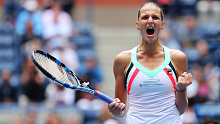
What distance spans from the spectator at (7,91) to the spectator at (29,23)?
1427 mm

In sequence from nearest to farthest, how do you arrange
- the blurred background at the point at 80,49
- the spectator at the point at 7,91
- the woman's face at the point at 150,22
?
the woman's face at the point at 150,22 → the blurred background at the point at 80,49 → the spectator at the point at 7,91

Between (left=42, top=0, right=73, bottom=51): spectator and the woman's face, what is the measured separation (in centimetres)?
658

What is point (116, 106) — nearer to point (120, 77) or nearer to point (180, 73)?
point (120, 77)

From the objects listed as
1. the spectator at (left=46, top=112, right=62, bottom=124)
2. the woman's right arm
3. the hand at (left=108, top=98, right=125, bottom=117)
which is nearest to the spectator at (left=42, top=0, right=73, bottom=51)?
the spectator at (left=46, top=112, right=62, bottom=124)

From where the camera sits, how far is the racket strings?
3.88 m

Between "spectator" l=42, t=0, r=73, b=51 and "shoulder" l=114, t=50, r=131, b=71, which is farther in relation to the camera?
"spectator" l=42, t=0, r=73, b=51

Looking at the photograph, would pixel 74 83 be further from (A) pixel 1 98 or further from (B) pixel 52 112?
(A) pixel 1 98

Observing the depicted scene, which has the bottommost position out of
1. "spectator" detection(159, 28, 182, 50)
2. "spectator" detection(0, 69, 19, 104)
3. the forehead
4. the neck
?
"spectator" detection(0, 69, 19, 104)

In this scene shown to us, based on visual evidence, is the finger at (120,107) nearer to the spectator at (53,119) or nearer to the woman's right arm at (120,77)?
the woman's right arm at (120,77)

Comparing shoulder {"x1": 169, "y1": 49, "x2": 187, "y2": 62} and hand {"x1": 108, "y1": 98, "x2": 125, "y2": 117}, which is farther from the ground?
shoulder {"x1": 169, "y1": 49, "x2": 187, "y2": 62}

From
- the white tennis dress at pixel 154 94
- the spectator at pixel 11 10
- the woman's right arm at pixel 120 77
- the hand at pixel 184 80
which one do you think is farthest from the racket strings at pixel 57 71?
the spectator at pixel 11 10

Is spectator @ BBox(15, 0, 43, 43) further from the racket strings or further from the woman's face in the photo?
the woman's face

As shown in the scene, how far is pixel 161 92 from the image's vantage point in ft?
12.0

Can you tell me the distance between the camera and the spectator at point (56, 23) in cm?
1045
